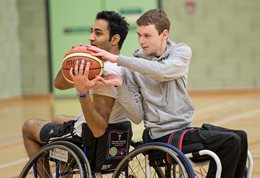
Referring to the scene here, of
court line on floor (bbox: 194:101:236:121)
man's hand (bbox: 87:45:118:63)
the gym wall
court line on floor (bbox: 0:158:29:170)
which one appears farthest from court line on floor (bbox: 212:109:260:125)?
man's hand (bbox: 87:45:118:63)

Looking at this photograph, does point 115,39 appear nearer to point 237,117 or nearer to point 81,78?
point 81,78

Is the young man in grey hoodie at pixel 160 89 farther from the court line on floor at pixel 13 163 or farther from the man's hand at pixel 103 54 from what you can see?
the court line on floor at pixel 13 163

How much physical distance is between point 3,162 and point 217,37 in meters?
7.07

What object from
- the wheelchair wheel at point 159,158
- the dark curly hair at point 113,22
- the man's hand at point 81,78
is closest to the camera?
the wheelchair wheel at point 159,158

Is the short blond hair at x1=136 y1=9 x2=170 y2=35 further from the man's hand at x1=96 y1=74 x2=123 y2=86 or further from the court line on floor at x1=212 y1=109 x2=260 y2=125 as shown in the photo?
the court line on floor at x1=212 y1=109 x2=260 y2=125

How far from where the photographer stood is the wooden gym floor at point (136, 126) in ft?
21.7

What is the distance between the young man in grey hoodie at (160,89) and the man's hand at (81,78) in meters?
0.07

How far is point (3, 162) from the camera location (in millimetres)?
6426

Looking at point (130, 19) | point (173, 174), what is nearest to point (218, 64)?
point (130, 19)

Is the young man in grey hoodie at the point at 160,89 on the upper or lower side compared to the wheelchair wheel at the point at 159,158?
upper

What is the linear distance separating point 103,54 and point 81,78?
19 centimetres

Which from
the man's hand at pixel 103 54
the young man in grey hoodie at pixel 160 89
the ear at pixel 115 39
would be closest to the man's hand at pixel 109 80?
the young man in grey hoodie at pixel 160 89

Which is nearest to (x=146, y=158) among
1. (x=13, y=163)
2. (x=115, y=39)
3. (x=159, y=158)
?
(x=159, y=158)

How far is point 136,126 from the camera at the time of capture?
8.18 meters
